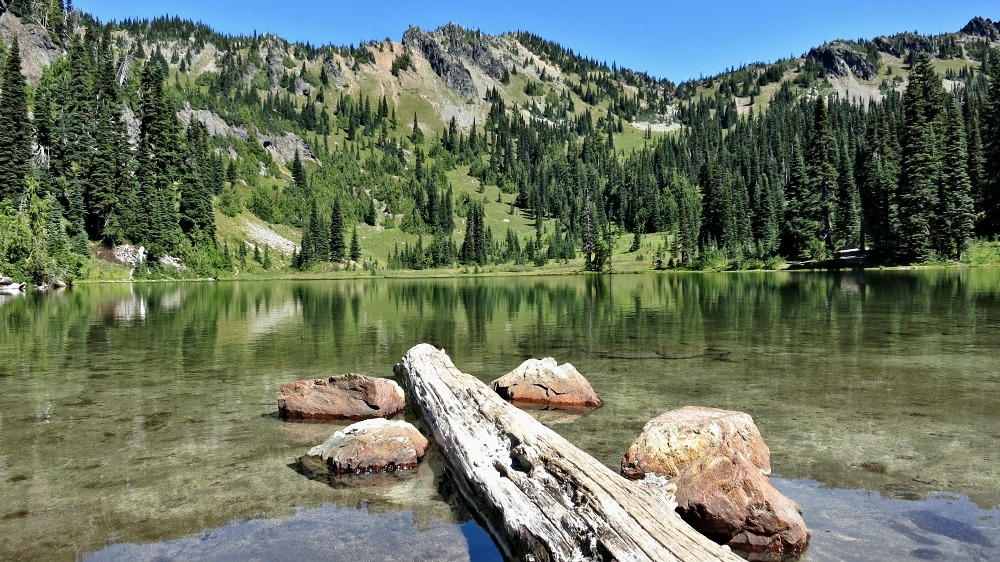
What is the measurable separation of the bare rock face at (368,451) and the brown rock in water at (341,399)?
319 cm

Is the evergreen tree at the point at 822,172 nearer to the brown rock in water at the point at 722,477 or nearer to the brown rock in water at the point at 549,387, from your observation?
the brown rock in water at the point at 549,387

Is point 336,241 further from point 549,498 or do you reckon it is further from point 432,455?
point 549,498

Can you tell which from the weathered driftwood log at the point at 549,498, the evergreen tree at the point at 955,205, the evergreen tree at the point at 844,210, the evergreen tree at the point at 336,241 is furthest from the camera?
the evergreen tree at the point at 336,241

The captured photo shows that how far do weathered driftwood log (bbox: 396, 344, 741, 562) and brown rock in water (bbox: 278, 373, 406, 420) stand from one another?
433 cm

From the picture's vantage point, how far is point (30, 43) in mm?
149125

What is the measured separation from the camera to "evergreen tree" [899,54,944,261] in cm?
8312

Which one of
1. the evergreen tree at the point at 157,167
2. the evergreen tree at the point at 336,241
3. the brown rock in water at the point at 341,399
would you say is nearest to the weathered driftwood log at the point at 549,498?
the brown rock in water at the point at 341,399

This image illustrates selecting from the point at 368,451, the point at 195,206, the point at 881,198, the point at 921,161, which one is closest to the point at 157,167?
the point at 195,206

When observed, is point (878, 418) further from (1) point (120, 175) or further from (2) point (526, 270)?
(2) point (526, 270)

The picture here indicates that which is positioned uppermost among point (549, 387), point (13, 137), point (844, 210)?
point (13, 137)

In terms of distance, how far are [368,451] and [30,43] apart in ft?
618

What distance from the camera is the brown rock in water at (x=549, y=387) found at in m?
15.8

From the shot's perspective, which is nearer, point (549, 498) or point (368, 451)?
point (549, 498)

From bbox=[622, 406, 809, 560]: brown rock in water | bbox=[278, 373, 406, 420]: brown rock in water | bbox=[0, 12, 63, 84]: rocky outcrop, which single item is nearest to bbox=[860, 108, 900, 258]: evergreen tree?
bbox=[278, 373, 406, 420]: brown rock in water
